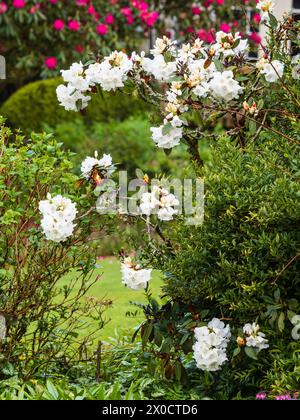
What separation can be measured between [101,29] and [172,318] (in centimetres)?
843

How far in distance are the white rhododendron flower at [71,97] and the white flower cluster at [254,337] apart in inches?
57.7

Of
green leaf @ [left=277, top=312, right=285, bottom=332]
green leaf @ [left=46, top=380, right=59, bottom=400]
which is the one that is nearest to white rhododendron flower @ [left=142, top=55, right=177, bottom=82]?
green leaf @ [left=277, top=312, right=285, bottom=332]

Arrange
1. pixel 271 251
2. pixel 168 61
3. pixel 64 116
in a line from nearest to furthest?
1. pixel 271 251
2. pixel 168 61
3. pixel 64 116

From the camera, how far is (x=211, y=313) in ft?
13.5

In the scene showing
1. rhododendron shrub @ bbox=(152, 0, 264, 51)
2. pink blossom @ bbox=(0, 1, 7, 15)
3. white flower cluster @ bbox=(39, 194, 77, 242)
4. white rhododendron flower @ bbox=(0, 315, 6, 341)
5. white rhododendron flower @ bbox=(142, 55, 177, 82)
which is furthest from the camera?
rhododendron shrub @ bbox=(152, 0, 264, 51)

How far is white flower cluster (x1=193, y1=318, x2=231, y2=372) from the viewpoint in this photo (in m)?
3.89

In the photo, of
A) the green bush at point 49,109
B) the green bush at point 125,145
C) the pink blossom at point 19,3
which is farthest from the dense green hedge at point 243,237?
the pink blossom at point 19,3

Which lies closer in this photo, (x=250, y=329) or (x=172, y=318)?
(x=250, y=329)

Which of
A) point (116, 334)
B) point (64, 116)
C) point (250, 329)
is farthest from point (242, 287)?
point (64, 116)

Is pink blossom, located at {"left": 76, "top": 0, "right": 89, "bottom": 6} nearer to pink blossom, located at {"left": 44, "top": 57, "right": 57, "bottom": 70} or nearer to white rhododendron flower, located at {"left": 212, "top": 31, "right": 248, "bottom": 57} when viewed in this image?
pink blossom, located at {"left": 44, "top": 57, "right": 57, "bottom": 70}

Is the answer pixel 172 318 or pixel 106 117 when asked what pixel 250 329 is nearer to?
pixel 172 318

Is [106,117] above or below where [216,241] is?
above

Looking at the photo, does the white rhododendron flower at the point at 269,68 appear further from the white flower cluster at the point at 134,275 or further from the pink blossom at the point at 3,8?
the pink blossom at the point at 3,8

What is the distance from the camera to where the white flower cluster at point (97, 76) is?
14.3 feet
